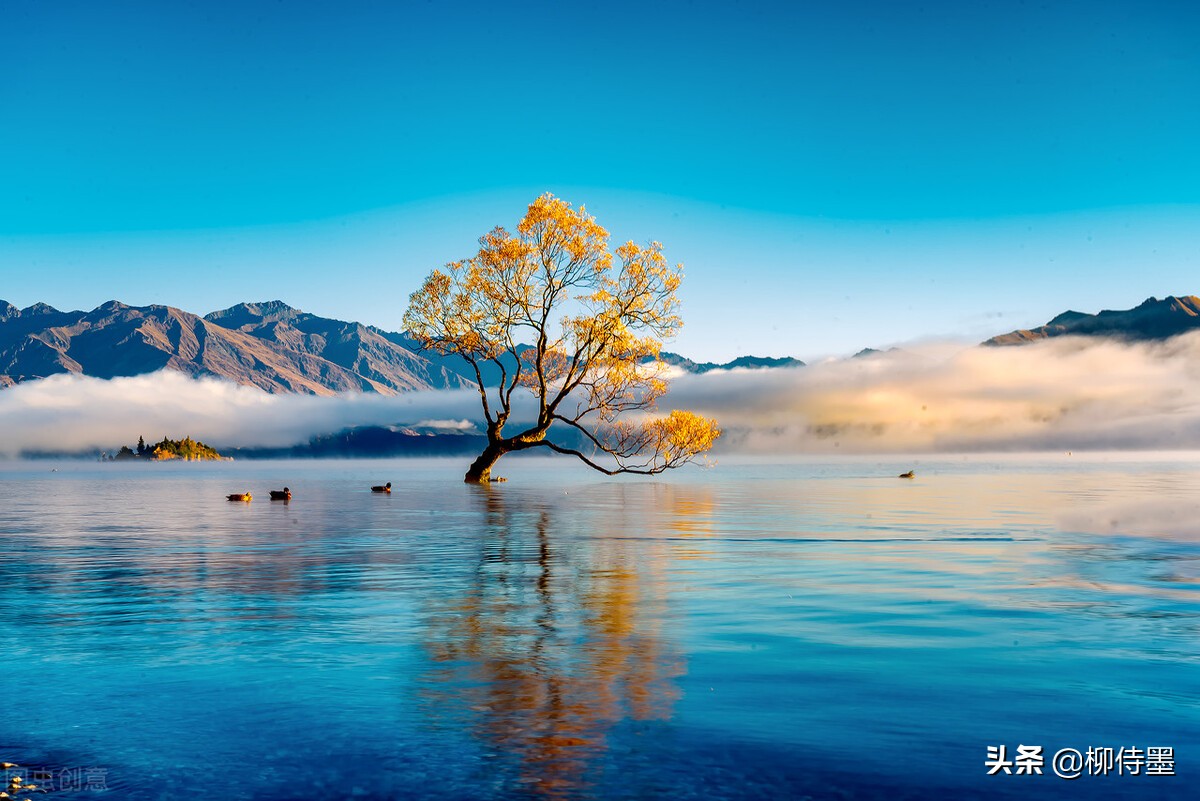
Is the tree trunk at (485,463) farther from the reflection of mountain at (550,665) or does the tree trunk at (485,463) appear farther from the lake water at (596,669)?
the reflection of mountain at (550,665)

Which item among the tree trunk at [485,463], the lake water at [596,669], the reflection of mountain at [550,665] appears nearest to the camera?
the lake water at [596,669]

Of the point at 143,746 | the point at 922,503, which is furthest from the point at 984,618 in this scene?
the point at 922,503

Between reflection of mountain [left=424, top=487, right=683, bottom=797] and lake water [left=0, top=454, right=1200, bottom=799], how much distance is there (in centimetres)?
8

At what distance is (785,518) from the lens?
5341 cm

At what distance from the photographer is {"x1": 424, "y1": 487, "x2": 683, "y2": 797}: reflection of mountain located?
1171 centimetres

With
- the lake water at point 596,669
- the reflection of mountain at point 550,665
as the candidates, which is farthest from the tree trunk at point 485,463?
the reflection of mountain at point 550,665

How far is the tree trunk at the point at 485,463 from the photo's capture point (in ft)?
262

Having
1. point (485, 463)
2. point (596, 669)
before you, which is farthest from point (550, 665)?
point (485, 463)

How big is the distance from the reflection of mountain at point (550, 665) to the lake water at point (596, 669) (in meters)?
0.08

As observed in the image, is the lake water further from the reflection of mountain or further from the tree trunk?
the tree trunk

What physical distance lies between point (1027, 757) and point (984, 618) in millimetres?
9881

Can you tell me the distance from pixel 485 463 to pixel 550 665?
73233mm

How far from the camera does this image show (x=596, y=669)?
50.6 feet

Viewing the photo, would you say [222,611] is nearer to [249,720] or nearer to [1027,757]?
[249,720]
